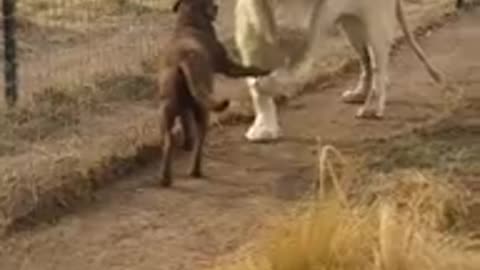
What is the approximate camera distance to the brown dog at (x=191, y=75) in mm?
6879

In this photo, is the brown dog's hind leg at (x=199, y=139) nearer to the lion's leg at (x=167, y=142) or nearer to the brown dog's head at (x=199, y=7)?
the lion's leg at (x=167, y=142)

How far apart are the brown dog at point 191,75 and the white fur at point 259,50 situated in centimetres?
53

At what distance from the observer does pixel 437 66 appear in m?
10.4

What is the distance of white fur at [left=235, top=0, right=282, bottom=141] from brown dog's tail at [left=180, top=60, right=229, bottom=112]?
2.84ft

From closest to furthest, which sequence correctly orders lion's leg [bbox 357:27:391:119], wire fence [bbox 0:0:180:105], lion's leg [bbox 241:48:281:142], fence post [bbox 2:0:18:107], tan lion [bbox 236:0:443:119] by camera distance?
1. tan lion [bbox 236:0:443:119]
2. lion's leg [bbox 241:48:281:142]
3. lion's leg [bbox 357:27:391:119]
4. fence post [bbox 2:0:18:107]
5. wire fence [bbox 0:0:180:105]

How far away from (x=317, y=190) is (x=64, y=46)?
419 centimetres

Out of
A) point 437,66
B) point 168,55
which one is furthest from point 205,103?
point 437,66

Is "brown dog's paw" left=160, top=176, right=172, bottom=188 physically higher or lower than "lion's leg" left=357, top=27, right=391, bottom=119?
lower

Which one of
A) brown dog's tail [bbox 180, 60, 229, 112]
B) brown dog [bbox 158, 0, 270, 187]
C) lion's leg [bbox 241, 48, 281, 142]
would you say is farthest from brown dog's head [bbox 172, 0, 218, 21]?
lion's leg [bbox 241, 48, 281, 142]

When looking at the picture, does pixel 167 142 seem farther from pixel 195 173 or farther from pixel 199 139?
pixel 195 173

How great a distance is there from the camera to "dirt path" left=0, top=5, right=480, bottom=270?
606cm

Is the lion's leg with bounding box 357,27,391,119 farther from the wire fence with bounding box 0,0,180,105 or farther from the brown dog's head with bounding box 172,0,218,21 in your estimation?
the wire fence with bounding box 0,0,180,105

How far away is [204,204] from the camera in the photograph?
22.3 feet

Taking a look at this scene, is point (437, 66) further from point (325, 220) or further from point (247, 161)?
point (325, 220)
